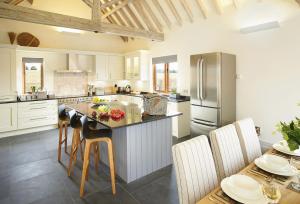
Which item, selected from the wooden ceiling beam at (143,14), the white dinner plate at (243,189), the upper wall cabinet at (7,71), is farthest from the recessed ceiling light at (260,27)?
the upper wall cabinet at (7,71)

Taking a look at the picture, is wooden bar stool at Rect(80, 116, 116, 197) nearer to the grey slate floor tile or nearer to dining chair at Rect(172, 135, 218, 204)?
the grey slate floor tile

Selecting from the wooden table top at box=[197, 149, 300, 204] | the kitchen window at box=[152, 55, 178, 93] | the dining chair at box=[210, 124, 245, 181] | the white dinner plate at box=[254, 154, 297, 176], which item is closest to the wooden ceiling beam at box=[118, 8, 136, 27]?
the kitchen window at box=[152, 55, 178, 93]

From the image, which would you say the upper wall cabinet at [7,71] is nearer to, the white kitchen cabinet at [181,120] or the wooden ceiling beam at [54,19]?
the wooden ceiling beam at [54,19]

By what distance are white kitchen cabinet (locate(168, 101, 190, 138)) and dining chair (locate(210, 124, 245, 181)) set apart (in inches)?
109

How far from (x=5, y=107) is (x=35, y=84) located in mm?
1258

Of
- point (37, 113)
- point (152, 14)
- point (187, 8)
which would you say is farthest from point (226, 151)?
point (37, 113)

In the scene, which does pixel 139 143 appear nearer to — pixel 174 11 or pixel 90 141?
pixel 90 141

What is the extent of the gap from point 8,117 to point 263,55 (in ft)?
19.3

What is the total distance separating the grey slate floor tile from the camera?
7.90 ft

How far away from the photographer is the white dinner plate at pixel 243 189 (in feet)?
3.68

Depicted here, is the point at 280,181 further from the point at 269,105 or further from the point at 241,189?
the point at 269,105

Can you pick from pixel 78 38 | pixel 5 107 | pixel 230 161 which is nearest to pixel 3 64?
pixel 5 107

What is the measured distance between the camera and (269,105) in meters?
3.88

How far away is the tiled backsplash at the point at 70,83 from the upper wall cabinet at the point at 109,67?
52cm
